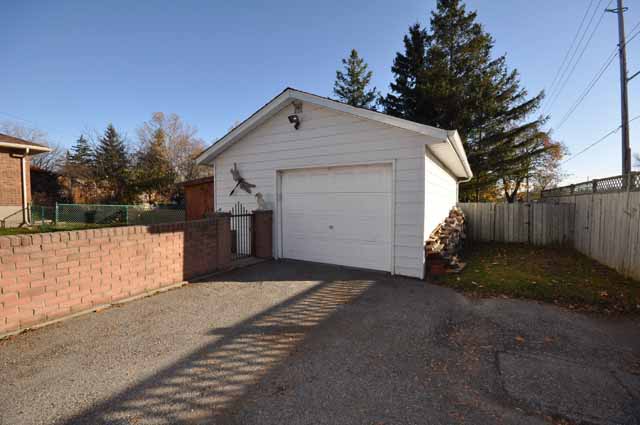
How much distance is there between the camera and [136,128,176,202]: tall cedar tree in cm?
2381

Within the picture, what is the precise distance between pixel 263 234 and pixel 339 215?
213 cm

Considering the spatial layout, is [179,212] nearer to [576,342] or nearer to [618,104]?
[576,342]

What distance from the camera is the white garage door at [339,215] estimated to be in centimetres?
581

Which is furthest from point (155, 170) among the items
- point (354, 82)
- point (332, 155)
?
point (332, 155)

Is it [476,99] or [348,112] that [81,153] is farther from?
[476,99]

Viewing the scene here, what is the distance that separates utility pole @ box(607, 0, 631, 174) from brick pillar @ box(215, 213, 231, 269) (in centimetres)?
1404

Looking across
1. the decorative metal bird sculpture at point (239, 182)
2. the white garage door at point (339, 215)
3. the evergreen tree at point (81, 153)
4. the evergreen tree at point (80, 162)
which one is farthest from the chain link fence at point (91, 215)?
the evergreen tree at point (81, 153)

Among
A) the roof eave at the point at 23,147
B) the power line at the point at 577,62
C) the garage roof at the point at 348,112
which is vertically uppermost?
the power line at the point at 577,62

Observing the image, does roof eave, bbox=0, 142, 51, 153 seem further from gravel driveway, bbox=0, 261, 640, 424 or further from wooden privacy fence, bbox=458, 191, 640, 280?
wooden privacy fence, bbox=458, 191, 640, 280

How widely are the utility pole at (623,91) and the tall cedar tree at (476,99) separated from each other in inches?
221

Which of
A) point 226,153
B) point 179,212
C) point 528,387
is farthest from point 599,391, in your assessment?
point 179,212

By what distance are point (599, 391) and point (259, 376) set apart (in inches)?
110

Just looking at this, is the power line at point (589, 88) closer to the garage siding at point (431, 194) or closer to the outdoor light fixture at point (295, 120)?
the garage siding at point (431, 194)

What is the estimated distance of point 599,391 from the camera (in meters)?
2.20
